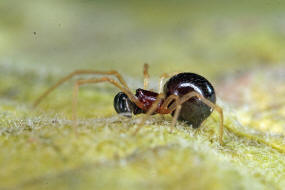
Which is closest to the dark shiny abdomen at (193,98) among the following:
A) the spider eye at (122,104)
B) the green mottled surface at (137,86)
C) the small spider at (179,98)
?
the small spider at (179,98)

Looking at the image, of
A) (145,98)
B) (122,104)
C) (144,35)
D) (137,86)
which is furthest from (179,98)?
(144,35)

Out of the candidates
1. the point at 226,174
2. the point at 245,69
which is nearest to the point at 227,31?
the point at 245,69

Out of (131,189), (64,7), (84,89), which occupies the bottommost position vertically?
(131,189)

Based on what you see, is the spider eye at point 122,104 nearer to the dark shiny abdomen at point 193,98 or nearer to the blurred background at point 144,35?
the dark shiny abdomen at point 193,98

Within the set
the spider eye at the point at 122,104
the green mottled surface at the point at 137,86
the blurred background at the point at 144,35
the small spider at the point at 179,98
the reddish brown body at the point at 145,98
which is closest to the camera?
the green mottled surface at the point at 137,86

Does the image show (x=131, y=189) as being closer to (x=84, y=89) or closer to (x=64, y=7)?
(x=84, y=89)

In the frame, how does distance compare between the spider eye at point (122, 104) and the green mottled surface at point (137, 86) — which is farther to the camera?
the spider eye at point (122, 104)

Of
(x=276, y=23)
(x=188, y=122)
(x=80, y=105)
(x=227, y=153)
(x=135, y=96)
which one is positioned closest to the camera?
(x=227, y=153)

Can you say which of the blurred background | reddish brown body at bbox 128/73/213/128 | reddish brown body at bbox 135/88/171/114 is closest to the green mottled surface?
the blurred background
